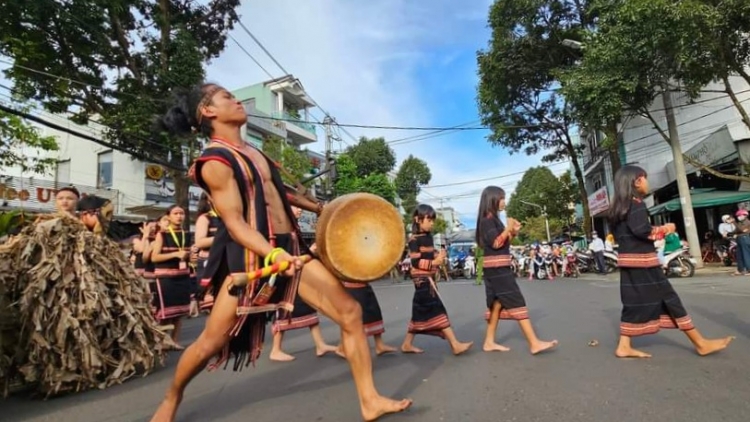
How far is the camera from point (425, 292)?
514 centimetres

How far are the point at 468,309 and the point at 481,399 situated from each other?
570 centimetres

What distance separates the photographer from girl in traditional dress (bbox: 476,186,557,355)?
15.8 ft

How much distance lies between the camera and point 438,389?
146 inches

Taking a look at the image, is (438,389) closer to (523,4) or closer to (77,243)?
(77,243)

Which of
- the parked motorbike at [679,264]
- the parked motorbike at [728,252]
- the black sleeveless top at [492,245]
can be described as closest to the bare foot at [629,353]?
the black sleeveless top at [492,245]

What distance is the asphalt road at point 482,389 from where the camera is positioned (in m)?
3.14

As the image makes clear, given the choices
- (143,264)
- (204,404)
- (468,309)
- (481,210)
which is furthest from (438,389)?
(468,309)

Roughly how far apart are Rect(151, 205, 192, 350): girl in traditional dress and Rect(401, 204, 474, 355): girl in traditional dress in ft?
8.50

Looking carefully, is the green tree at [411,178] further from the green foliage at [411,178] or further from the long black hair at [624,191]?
the long black hair at [624,191]

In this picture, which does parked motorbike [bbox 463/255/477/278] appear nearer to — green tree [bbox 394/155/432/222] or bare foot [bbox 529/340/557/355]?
bare foot [bbox 529/340/557/355]

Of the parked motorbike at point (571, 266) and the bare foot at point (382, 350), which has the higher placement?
the parked motorbike at point (571, 266)

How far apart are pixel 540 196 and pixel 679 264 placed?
1410 inches

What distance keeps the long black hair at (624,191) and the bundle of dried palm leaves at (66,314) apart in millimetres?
4160

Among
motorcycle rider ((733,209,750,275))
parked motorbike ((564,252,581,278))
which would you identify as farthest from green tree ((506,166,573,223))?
motorcycle rider ((733,209,750,275))
